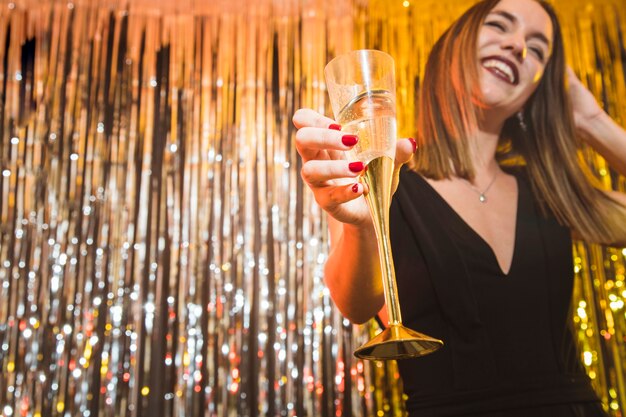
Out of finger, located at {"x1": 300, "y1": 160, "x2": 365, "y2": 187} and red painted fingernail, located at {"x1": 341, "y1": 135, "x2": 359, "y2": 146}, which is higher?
red painted fingernail, located at {"x1": 341, "y1": 135, "x2": 359, "y2": 146}

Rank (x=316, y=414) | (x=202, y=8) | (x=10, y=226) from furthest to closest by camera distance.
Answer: (x=202, y=8) → (x=10, y=226) → (x=316, y=414)

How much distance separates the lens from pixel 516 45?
1635 mm

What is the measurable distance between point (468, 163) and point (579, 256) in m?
0.35

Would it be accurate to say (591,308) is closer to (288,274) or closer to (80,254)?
(288,274)

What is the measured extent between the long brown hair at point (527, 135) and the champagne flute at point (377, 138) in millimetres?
811

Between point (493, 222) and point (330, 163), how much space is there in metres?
0.82

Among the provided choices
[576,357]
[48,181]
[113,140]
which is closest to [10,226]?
A: [48,181]

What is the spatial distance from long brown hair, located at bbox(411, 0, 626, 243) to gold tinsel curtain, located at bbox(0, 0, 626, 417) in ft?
0.19

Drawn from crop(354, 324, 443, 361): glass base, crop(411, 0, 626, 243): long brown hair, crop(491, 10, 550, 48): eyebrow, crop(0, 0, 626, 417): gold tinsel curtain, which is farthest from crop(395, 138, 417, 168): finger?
crop(491, 10, 550, 48): eyebrow

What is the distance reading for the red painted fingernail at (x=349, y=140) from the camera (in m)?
0.67

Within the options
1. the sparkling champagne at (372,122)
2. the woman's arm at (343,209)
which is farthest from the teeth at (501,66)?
the sparkling champagne at (372,122)

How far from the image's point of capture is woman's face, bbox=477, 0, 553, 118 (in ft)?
5.32

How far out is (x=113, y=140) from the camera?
1657 mm

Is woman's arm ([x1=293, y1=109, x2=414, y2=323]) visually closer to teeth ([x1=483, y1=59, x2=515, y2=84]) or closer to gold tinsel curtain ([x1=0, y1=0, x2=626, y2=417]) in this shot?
gold tinsel curtain ([x1=0, y1=0, x2=626, y2=417])
